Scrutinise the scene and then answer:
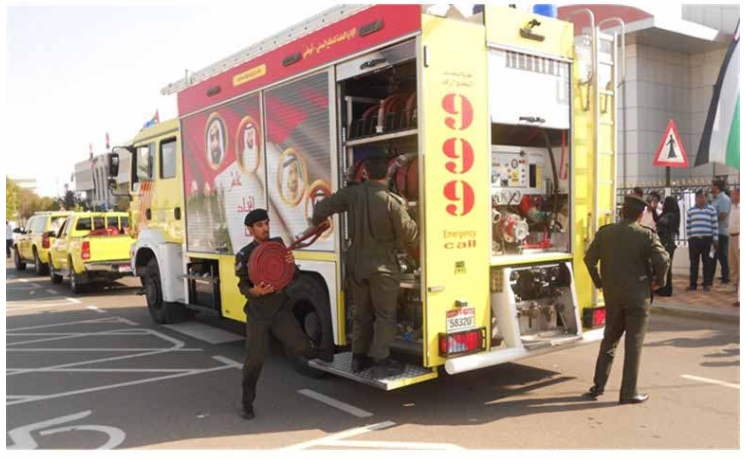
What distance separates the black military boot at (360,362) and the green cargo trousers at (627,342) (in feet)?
6.36

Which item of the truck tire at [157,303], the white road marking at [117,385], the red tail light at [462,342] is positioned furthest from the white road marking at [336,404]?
the truck tire at [157,303]

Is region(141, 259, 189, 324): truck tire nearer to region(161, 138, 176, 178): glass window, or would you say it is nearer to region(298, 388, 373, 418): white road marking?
region(161, 138, 176, 178): glass window

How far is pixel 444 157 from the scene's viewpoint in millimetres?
4879

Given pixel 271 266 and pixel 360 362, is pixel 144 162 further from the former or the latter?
pixel 360 362

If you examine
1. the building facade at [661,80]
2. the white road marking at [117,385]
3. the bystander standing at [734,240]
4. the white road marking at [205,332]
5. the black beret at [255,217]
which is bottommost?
the white road marking at [117,385]

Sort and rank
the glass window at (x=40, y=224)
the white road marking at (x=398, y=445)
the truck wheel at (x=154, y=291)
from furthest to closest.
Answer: the glass window at (x=40, y=224) → the truck wheel at (x=154, y=291) → the white road marking at (x=398, y=445)

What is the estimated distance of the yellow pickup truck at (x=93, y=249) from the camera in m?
13.7

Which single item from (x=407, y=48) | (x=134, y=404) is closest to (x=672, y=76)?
(x=407, y=48)

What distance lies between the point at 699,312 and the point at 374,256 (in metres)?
6.07

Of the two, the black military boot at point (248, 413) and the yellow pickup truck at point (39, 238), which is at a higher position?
the yellow pickup truck at point (39, 238)

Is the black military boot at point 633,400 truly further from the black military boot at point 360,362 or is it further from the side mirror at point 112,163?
the side mirror at point 112,163

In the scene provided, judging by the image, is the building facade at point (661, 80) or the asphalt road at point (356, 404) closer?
the asphalt road at point (356, 404)

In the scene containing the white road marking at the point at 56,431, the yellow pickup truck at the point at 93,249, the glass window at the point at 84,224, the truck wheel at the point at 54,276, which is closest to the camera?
the white road marking at the point at 56,431

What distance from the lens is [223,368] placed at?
6855mm
